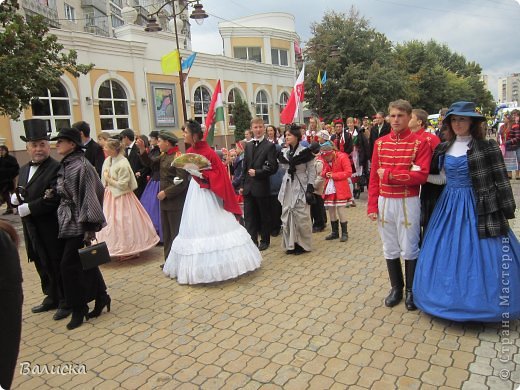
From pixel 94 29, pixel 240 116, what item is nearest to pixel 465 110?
pixel 240 116

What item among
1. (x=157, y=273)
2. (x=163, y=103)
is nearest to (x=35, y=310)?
(x=157, y=273)

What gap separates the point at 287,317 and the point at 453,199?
183 cm

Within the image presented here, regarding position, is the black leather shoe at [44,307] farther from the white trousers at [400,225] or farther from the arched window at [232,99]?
the arched window at [232,99]

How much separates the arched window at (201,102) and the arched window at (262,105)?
16.4 ft

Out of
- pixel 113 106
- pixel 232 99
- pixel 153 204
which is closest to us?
pixel 153 204

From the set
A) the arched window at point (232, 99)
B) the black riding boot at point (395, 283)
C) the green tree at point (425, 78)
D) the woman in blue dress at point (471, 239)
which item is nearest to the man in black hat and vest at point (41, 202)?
the black riding boot at point (395, 283)

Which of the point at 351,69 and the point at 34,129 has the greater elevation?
the point at 351,69

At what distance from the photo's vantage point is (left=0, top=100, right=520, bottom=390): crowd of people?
128 inches

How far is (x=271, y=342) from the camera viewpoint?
3.43 meters

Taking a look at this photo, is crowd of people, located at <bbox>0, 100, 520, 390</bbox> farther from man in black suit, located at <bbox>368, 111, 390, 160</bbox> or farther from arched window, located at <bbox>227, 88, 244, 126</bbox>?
arched window, located at <bbox>227, 88, 244, 126</bbox>

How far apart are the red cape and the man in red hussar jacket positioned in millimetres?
1863

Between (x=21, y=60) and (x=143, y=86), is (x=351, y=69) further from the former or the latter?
(x=21, y=60)

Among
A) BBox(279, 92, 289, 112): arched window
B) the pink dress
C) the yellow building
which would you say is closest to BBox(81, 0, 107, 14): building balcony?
the yellow building

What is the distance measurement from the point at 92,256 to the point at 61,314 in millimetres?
917
